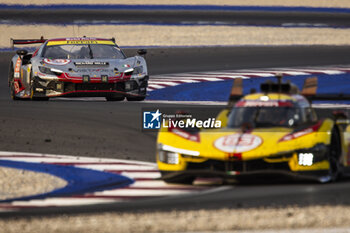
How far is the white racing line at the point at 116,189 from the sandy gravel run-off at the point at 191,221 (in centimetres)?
Answer: 88

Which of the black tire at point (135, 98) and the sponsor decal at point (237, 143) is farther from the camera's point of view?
the black tire at point (135, 98)

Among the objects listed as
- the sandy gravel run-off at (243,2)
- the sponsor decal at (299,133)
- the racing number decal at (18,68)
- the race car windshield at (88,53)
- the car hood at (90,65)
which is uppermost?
the sponsor decal at (299,133)

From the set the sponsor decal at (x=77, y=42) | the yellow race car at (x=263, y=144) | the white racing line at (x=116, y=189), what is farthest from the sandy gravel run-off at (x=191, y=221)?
the sponsor decal at (x=77, y=42)

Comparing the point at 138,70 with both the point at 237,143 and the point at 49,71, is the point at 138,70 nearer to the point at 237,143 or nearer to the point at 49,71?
the point at 49,71

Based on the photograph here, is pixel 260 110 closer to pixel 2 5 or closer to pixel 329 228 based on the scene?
pixel 329 228

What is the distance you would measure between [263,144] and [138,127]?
566 centimetres

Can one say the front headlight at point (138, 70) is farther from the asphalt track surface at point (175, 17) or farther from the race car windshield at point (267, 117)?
the asphalt track surface at point (175, 17)

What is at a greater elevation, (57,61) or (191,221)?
(191,221)

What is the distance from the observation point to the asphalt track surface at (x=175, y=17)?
3441cm

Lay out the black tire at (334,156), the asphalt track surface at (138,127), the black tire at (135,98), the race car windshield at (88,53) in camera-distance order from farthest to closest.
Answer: the race car windshield at (88,53), the black tire at (135,98), the black tire at (334,156), the asphalt track surface at (138,127)

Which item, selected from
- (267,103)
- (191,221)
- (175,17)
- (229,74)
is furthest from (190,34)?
(191,221)

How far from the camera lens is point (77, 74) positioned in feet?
57.6

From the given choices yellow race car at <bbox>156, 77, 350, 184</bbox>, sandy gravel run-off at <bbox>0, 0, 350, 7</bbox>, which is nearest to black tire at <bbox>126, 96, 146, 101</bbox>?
yellow race car at <bbox>156, 77, 350, 184</bbox>

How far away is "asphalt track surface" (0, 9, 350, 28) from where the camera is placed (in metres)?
34.4
